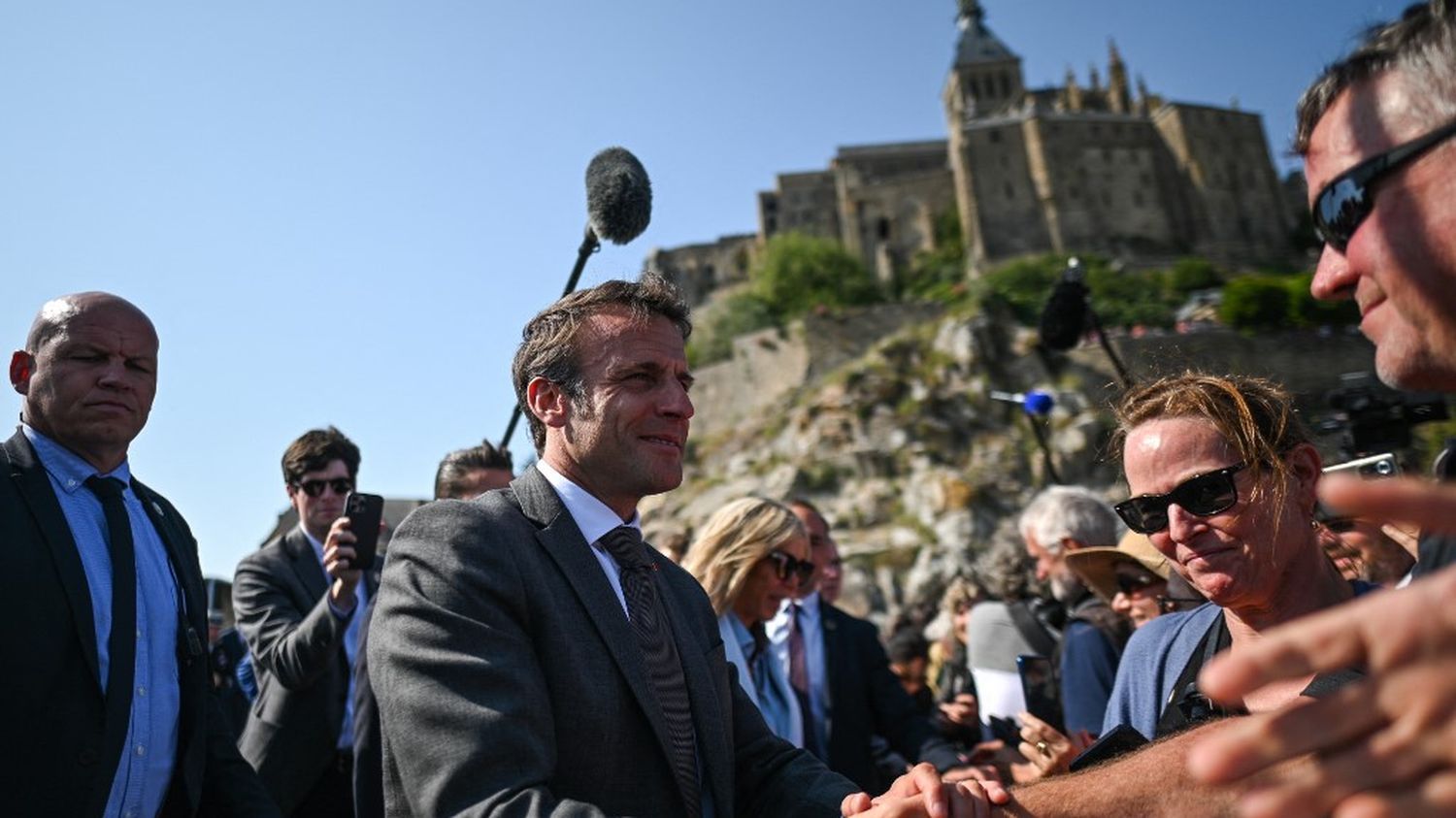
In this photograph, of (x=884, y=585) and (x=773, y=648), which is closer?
(x=773, y=648)

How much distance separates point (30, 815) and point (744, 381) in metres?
54.6

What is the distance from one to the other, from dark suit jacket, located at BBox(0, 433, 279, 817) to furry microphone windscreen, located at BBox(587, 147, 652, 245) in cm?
225

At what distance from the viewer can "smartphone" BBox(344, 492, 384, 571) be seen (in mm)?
3990

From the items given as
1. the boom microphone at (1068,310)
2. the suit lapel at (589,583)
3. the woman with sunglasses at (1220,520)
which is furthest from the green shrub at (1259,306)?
the suit lapel at (589,583)

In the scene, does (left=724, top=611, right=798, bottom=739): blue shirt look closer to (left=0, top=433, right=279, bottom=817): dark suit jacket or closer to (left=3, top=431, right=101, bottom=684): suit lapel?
(left=0, top=433, right=279, bottom=817): dark suit jacket

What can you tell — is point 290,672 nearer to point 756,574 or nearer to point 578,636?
point 756,574

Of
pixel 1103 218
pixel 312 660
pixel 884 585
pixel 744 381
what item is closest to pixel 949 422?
pixel 884 585

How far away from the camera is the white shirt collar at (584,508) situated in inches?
106

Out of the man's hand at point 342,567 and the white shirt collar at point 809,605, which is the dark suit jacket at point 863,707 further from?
the man's hand at point 342,567

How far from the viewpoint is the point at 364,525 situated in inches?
160

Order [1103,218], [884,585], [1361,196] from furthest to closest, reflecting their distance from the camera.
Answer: [1103,218] → [884,585] → [1361,196]

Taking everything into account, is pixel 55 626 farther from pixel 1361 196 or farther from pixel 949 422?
pixel 949 422

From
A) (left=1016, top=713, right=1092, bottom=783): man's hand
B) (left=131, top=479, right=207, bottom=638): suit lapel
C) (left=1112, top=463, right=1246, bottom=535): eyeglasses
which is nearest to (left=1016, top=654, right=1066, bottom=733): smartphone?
(left=1016, top=713, right=1092, bottom=783): man's hand

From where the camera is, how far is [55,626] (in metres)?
2.81
